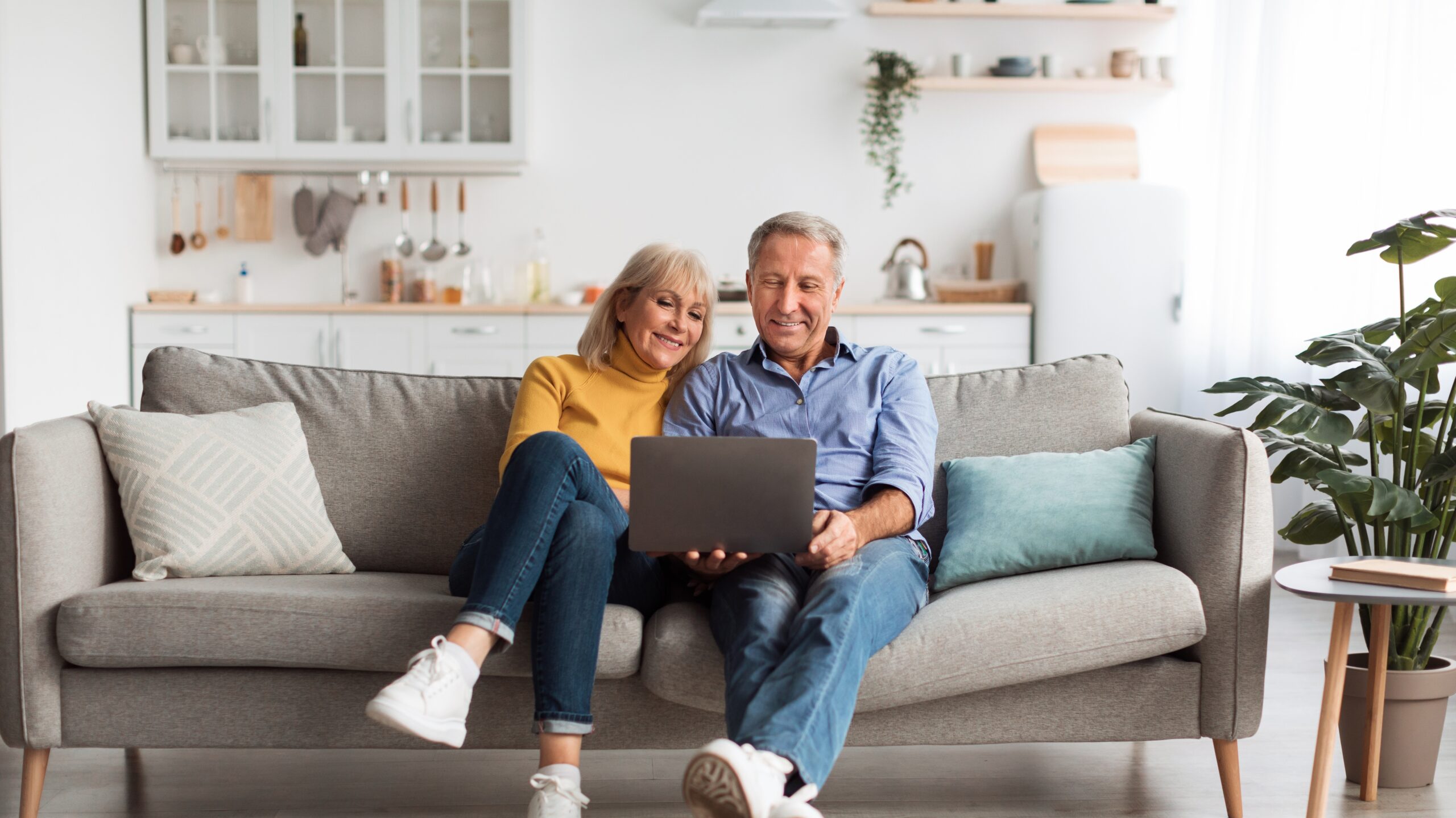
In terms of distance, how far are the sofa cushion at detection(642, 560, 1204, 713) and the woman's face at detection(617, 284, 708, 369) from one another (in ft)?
1.61

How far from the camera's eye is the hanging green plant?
4668 millimetres

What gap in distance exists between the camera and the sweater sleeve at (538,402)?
78.5 inches

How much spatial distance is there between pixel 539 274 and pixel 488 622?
3.27m

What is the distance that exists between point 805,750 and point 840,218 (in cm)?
369

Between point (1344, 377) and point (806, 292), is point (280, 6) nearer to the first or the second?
point (806, 292)

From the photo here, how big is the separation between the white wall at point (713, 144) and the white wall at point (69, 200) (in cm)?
45

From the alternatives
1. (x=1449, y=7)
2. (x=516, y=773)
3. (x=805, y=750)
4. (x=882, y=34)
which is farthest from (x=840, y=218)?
(x=805, y=750)

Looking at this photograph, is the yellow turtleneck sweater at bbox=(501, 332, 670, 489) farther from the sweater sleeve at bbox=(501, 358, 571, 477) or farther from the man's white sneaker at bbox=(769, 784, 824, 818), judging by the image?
the man's white sneaker at bbox=(769, 784, 824, 818)

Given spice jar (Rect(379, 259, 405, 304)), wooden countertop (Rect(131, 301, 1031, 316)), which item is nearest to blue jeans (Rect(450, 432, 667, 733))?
→ wooden countertop (Rect(131, 301, 1031, 316))

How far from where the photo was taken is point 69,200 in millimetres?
3893

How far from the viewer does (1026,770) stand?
211 centimetres

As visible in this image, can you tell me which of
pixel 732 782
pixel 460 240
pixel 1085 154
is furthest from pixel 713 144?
pixel 732 782

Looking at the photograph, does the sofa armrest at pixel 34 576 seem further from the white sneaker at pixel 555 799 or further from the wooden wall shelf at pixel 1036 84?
the wooden wall shelf at pixel 1036 84

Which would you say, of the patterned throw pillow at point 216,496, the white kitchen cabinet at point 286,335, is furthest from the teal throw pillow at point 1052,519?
the white kitchen cabinet at point 286,335
